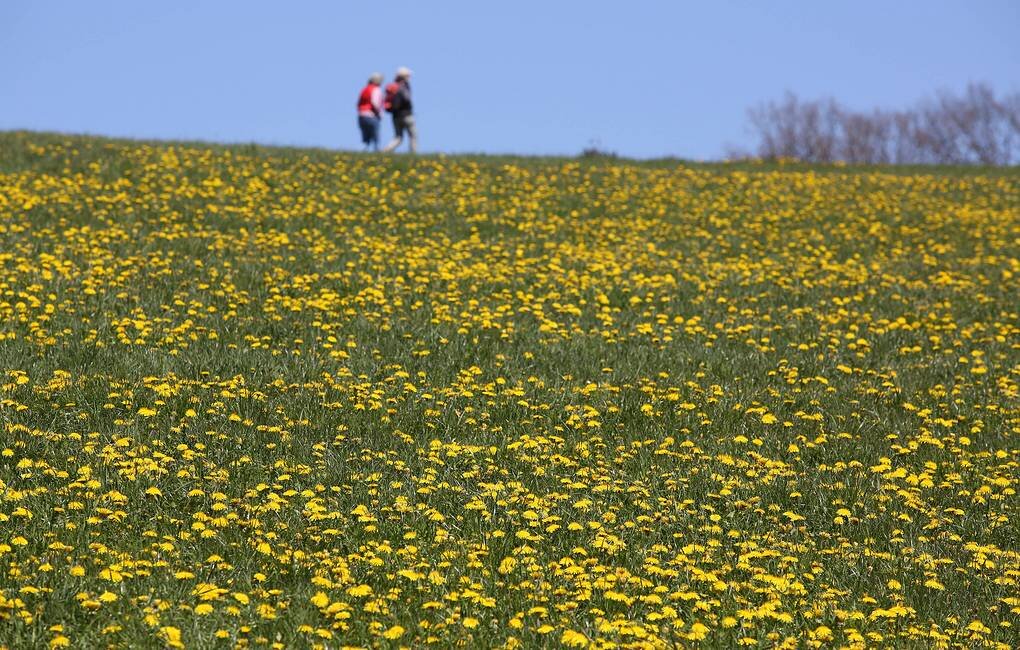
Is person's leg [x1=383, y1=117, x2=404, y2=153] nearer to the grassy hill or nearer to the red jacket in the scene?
the red jacket

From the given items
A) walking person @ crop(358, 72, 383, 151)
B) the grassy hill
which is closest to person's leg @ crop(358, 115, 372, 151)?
walking person @ crop(358, 72, 383, 151)

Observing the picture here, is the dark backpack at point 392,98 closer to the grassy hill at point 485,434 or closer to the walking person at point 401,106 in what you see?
the walking person at point 401,106

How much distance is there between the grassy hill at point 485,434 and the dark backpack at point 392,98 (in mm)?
8476

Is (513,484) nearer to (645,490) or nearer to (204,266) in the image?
(645,490)

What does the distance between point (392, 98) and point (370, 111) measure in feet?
3.53

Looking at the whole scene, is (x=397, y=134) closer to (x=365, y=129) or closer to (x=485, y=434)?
(x=365, y=129)

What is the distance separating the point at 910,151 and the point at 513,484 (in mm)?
73242

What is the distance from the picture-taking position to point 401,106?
82.4 feet

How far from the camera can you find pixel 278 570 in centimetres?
585

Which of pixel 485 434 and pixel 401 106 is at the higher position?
pixel 401 106

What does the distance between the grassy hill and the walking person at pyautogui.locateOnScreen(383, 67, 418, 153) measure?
332 inches

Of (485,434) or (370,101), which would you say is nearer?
(485,434)

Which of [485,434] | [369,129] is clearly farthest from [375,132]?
[485,434]

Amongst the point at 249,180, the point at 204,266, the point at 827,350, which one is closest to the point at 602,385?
the point at 827,350
